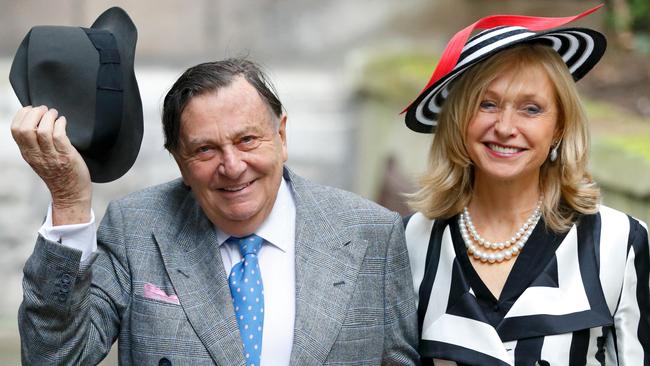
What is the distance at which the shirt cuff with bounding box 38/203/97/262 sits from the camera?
114 inches

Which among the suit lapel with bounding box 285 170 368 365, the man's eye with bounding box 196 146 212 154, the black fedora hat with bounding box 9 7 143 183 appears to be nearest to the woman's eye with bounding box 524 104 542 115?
the suit lapel with bounding box 285 170 368 365

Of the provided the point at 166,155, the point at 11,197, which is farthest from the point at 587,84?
the point at 11,197

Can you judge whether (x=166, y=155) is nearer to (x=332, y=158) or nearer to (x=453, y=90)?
(x=332, y=158)

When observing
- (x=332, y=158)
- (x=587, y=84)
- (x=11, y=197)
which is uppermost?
(x=587, y=84)

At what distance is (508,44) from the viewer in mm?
3320

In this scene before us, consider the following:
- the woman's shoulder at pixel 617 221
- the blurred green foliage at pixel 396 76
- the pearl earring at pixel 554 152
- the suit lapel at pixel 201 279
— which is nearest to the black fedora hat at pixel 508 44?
the pearl earring at pixel 554 152

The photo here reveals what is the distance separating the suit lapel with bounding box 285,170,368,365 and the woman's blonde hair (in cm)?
43

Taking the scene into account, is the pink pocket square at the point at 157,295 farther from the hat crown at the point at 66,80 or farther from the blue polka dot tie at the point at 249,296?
the hat crown at the point at 66,80

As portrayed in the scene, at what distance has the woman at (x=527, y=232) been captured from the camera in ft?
11.0

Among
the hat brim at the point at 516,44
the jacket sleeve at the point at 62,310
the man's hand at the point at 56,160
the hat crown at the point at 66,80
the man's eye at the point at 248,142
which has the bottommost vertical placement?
the jacket sleeve at the point at 62,310

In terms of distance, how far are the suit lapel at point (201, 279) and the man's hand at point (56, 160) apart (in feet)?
1.18

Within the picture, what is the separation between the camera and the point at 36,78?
2973 millimetres

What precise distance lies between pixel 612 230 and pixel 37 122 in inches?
67.2

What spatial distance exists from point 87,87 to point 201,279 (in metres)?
0.62
